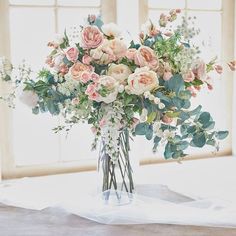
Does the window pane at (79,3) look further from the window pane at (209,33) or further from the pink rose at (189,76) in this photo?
the pink rose at (189,76)

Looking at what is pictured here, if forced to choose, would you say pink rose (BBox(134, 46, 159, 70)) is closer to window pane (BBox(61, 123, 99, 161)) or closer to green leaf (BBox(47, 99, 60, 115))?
green leaf (BBox(47, 99, 60, 115))

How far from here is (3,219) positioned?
4.83 feet

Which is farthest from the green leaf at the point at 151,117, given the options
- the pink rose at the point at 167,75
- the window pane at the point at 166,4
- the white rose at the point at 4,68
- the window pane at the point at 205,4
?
the window pane at the point at 205,4

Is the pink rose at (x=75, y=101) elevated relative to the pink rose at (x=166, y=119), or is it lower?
elevated

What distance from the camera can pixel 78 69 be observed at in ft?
4.52

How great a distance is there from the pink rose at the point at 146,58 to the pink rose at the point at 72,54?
180 mm

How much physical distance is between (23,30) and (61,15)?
0.64ft

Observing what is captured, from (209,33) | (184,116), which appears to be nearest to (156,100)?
(184,116)

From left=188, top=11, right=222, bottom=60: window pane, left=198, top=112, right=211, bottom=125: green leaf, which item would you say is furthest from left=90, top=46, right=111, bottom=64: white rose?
left=188, top=11, right=222, bottom=60: window pane

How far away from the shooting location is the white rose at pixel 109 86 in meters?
1.32

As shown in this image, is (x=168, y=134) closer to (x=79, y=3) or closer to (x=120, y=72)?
(x=120, y=72)

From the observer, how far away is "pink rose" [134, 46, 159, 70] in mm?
1362

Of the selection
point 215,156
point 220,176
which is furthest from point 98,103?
point 215,156

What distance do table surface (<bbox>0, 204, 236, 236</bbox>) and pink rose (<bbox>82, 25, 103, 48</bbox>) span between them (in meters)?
0.55
